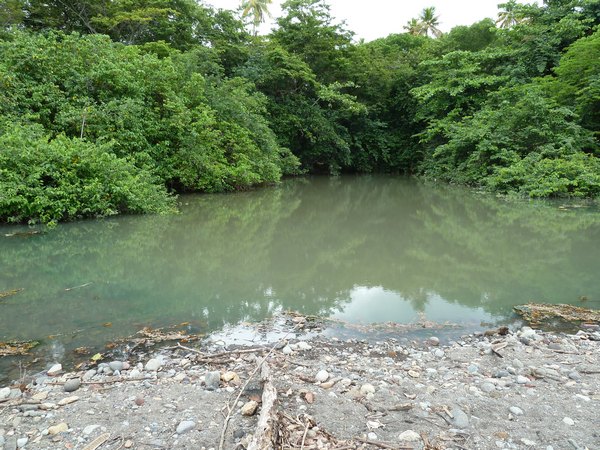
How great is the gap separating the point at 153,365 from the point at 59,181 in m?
6.73

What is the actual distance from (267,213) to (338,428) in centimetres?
884

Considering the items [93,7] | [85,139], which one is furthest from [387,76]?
[85,139]

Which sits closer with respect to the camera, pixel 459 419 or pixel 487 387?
pixel 459 419

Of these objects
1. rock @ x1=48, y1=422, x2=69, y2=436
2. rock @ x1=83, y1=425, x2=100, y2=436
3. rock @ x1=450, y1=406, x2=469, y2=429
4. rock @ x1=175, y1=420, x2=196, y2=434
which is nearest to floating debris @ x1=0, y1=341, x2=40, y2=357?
rock @ x1=48, y1=422, x2=69, y2=436

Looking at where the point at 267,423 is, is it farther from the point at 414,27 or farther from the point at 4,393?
the point at 414,27

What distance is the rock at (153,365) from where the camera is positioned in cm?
332

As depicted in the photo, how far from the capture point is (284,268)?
6.55 m

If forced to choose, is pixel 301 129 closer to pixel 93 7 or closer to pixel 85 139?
pixel 93 7

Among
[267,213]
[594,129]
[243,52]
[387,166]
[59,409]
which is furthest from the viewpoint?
[387,166]

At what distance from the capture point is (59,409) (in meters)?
2.70

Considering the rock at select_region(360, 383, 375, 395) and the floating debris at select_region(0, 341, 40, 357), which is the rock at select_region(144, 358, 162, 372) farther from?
the rock at select_region(360, 383, 375, 395)

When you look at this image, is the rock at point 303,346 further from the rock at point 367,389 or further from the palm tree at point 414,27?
the palm tree at point 414,27

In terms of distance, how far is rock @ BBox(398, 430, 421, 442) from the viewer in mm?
2439

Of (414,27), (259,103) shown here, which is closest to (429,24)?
(414,27)
